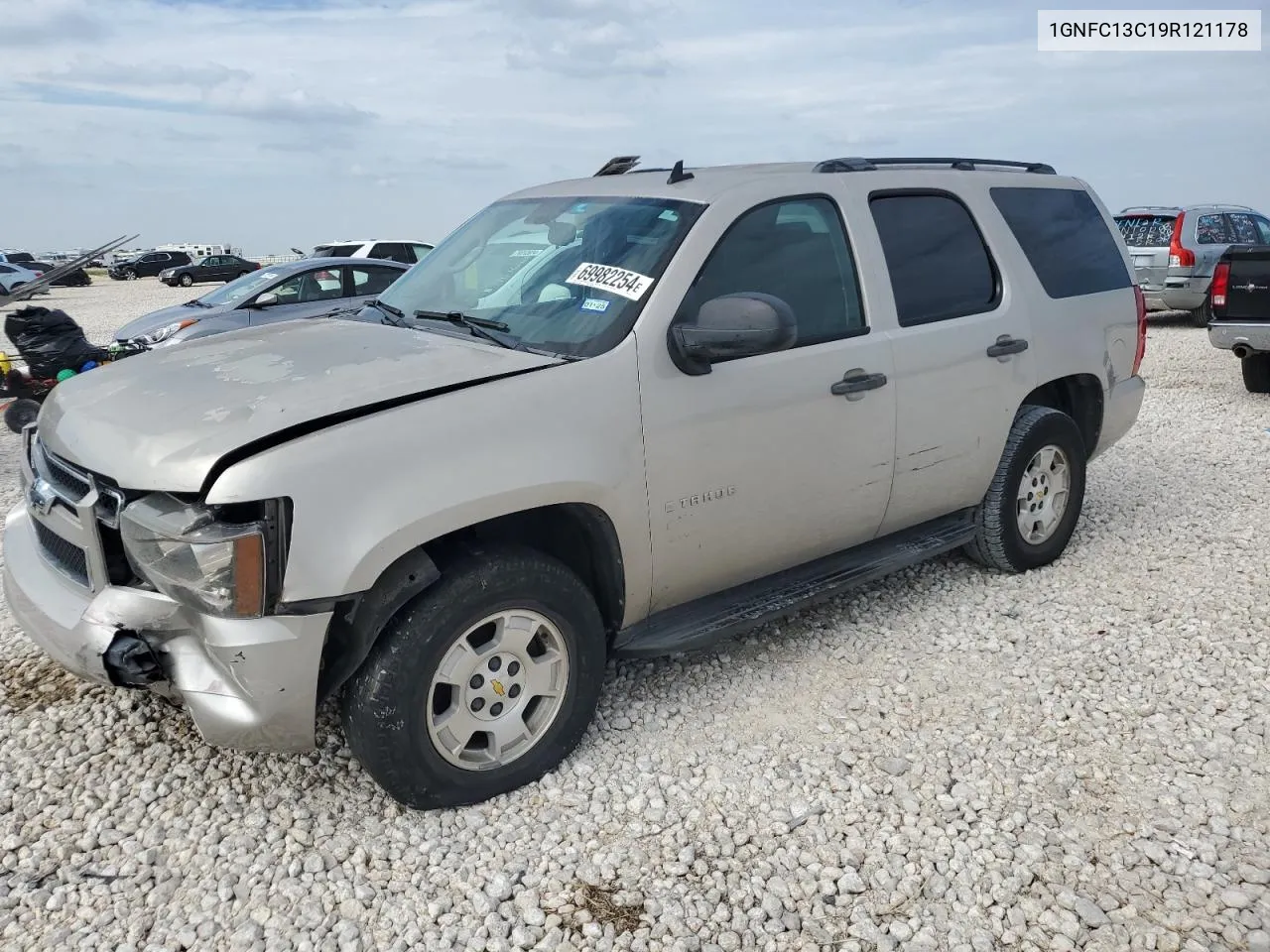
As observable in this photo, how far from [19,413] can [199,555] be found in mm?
6632

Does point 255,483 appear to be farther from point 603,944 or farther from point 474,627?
point 603,944

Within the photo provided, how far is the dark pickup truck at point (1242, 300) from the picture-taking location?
29.2 feet

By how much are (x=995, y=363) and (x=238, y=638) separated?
11.1ft

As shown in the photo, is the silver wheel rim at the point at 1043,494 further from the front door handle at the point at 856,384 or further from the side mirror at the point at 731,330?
the side mirror at the point at 731,330

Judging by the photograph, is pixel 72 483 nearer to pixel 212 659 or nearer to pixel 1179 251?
pixel 212 659

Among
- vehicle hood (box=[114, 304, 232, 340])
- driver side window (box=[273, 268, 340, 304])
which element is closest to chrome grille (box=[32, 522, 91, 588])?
vehicle hood (box=[114, 304, 232, 340])

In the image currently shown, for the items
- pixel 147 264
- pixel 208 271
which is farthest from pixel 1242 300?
pixel 147 264

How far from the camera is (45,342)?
819cm

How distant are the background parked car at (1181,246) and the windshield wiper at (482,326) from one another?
1266cm

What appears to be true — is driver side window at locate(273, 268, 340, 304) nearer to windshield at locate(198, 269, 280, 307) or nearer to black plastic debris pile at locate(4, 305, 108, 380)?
windshield at locate(198, 269, 280, 307)

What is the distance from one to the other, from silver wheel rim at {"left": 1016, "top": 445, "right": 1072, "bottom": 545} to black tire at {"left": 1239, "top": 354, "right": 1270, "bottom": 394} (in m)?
5.96

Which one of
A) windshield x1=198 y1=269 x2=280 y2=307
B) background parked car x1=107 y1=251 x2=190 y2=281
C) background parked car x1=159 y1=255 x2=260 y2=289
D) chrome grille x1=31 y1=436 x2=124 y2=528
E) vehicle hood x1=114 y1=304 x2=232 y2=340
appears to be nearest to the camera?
chrome grille x1=31 y1=436 x2=124 y2=528

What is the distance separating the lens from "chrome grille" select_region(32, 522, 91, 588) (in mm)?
3027

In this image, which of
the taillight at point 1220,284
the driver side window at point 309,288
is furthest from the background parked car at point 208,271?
the taillight at point 1220,284
